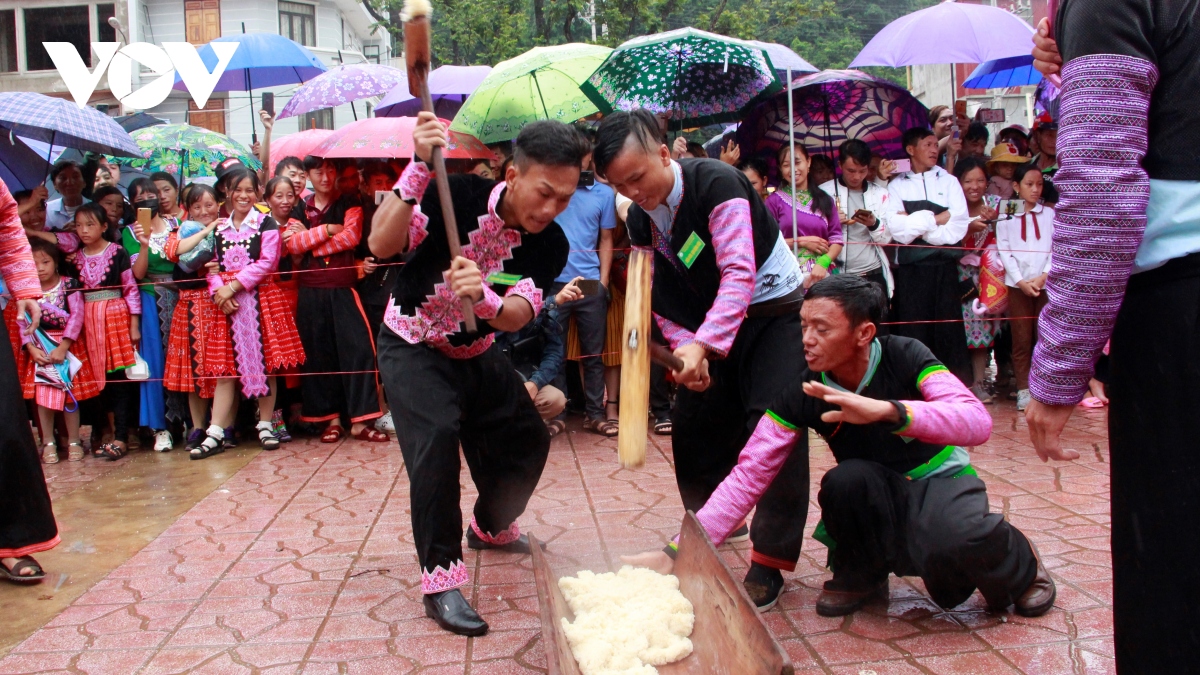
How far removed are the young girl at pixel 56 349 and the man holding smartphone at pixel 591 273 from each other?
3.54 metres

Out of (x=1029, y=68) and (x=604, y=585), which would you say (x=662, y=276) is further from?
(x=1029, y=68)

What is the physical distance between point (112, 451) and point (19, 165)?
7.37 ft

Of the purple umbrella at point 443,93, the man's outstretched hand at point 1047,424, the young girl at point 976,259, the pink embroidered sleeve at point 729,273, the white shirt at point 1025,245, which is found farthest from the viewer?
the purple umbrella at point 443,93

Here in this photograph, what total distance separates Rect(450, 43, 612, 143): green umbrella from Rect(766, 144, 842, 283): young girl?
1.51 metres

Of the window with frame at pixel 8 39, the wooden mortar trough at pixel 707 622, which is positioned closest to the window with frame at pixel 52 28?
the window with frame at pixel 8 39

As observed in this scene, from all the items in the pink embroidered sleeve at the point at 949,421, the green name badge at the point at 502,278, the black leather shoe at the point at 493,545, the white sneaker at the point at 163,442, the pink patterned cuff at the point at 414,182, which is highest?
the pink patterned cuff at the point at 414,182

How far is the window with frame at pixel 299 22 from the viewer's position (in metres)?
29.1

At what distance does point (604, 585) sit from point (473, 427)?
38.9 inches

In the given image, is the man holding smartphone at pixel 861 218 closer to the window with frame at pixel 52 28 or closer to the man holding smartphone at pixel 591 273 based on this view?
the man holding smartphone at pixel 591 273

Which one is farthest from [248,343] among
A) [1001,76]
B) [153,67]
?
[1001,76]

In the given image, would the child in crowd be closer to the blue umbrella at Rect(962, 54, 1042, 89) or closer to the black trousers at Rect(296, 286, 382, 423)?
the blue umbrella at Rect(962, 54, 1042, 89)

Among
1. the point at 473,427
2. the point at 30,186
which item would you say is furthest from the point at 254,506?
the point at 30,186

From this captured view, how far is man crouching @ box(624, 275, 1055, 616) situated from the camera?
3.21 metres

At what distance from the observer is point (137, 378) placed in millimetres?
7184
